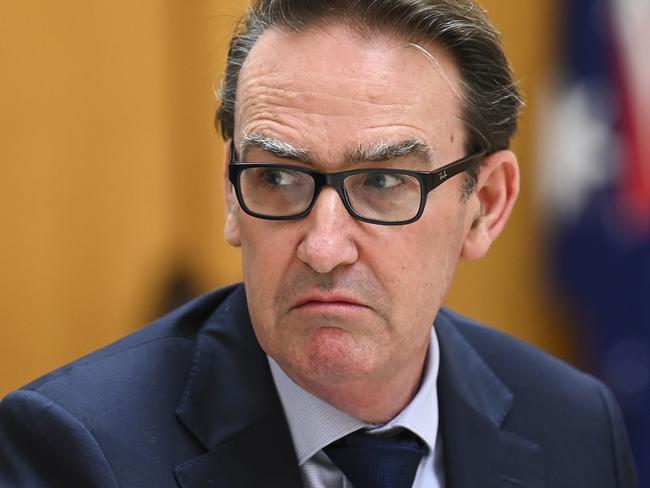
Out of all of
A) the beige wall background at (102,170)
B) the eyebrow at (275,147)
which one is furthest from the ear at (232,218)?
the beige wall background at (102,170)

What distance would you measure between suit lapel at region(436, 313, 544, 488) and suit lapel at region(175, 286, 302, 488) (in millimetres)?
350

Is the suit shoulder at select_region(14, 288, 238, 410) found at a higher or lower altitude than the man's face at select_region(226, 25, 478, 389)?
lower

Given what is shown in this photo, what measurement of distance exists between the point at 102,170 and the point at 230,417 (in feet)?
5.96

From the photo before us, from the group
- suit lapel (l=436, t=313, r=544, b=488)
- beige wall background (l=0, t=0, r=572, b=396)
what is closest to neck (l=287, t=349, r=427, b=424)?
suit lapel (l=436, t=313, r=544, b=488)

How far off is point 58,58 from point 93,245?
1.97ft

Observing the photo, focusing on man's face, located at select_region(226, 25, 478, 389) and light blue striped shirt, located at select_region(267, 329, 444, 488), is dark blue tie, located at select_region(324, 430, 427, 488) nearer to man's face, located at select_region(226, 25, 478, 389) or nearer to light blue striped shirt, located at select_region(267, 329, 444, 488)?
light blue striped shirt, located at select_region(267, 329, 444, 488)

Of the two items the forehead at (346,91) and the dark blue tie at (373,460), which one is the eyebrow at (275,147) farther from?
the dark blue tie at (373,460)

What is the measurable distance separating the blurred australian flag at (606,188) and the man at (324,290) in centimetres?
180

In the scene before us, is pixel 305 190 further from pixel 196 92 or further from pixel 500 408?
pixel 196 92

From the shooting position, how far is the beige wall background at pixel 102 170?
3.52 m

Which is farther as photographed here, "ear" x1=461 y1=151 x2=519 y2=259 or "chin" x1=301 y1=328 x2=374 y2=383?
"ear" x1=461 y1=151 x2=519 y2=259

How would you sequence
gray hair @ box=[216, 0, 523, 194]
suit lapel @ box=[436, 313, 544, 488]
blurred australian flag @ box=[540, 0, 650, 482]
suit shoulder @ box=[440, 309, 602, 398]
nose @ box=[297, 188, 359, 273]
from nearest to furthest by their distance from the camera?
nose @ box=[297, 188, 359, 273]
gray hair @ box=[216, 0, 523, 194]
suit lapel @ box=[436, 313, 544, 488]
suit shoulder @ box=[440, 309, 602, 398]
blurred australian flag @ box=[540, 0, 650, 482]

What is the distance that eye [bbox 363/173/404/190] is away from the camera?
188 cm

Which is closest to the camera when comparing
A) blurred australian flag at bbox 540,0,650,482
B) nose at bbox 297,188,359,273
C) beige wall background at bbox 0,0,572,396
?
nose at bbox 297,188,359,273
